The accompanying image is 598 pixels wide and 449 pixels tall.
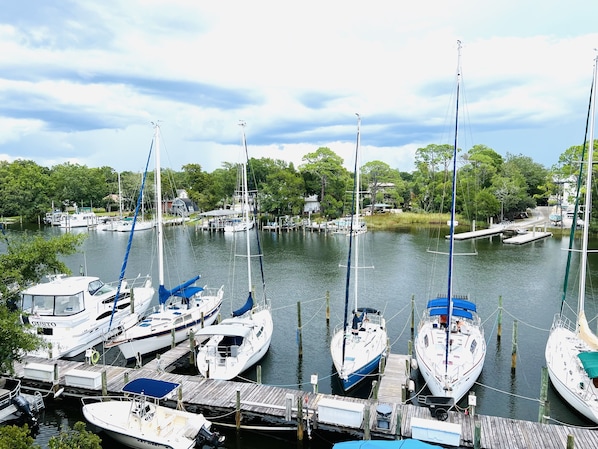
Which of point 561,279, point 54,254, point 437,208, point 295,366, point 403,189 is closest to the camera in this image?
point 54,254

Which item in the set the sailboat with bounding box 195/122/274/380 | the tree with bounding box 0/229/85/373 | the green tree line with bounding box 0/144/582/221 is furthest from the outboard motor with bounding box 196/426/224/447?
the green tree line with bounding box 0/144/582/221

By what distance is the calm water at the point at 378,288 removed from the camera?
22.1 metres

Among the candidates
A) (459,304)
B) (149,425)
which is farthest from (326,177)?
(149,425)

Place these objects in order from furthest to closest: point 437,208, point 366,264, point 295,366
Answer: point 437,208
point 366,264
point 295,366

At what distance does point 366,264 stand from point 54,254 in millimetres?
37225

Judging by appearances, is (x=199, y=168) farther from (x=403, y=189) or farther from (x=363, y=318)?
(x=363, y=318)

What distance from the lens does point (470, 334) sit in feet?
75.5

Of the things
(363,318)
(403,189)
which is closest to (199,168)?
(403,189)

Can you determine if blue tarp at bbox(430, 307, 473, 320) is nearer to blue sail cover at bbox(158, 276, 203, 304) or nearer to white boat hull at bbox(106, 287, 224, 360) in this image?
white boat hull at bbox(106, 287, 224, 360)

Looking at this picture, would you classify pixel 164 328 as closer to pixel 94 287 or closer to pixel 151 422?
pixel 94 287

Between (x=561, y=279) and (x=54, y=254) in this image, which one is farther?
(x=561, y=279)

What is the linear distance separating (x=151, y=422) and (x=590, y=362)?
17105 mm

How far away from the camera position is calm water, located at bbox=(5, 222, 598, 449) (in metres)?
22.1

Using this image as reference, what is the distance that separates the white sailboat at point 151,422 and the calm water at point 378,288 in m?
1.98
